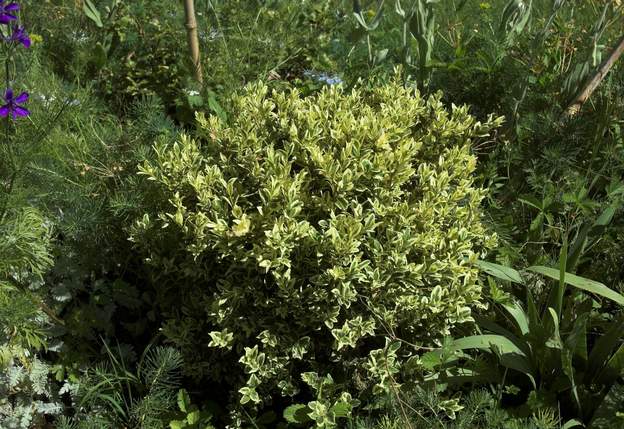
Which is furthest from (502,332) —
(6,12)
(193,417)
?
(6,12)

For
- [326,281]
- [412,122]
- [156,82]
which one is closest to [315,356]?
[326,281]

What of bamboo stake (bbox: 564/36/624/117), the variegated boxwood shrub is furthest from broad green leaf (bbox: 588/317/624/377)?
bamboo stake (bbox: 564/36/624/117)

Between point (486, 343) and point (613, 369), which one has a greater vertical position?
point (486, 343)

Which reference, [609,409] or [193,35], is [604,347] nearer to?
[609,409]

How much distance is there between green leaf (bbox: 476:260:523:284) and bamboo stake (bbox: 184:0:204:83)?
1.59m

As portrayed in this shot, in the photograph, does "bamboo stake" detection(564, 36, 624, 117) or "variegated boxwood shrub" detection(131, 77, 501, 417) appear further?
"bamboo stake" detection(564, 36, 624, 117)

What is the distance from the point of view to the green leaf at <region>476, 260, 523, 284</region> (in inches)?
97.7

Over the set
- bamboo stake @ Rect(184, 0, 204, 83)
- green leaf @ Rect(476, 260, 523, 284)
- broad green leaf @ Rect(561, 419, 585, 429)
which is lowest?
broad green leaf @ Rect(561, 419, 585, 429)

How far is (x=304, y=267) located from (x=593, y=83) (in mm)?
1757

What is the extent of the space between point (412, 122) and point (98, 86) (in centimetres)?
176

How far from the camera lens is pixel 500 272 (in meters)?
2.49

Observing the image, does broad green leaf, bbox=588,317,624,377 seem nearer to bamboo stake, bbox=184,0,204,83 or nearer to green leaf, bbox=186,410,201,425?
green leaf, bbox=186,410,201,425

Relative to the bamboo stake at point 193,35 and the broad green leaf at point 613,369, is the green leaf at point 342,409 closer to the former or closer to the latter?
the broad green leaf at point 613,369

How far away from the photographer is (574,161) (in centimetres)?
310
